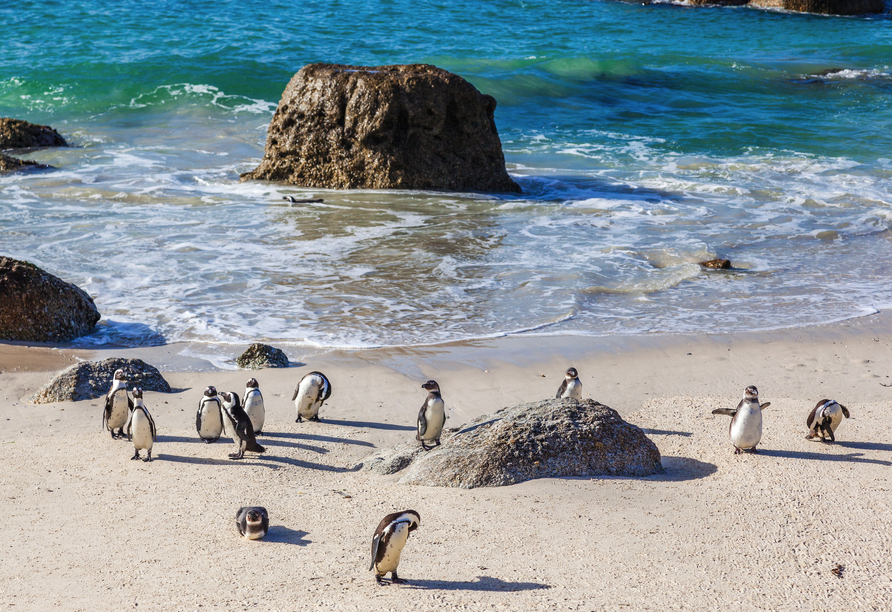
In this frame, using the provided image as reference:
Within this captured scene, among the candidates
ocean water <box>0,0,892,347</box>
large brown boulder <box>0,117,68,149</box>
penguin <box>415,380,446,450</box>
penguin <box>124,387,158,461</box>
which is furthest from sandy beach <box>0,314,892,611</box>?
large brown boulder <box>0,117,68,149</box>

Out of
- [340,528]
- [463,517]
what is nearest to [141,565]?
[340,528]

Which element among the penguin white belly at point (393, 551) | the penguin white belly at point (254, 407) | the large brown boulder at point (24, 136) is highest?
the large brown boulder at point (24, 136)

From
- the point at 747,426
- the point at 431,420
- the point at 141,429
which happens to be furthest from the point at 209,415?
the point at 747,426

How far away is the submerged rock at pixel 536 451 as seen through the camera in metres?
5.19

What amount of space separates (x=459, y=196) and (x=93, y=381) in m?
8.57

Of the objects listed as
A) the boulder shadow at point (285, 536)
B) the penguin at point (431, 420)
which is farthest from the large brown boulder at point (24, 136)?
the boulder shadow at point (285, 536)

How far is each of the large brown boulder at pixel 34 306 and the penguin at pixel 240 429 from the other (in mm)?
3084

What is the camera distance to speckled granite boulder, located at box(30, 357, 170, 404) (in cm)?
658

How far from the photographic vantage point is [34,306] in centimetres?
797

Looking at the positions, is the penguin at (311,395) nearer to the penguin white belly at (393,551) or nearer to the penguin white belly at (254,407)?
the penguin white belly at (254,407)

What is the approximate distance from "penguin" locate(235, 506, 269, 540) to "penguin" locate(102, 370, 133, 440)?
193cm

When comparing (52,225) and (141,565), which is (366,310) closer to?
(141,565)

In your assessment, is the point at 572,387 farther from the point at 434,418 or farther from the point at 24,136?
the point at 24,136

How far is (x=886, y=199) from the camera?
46.6 ft
